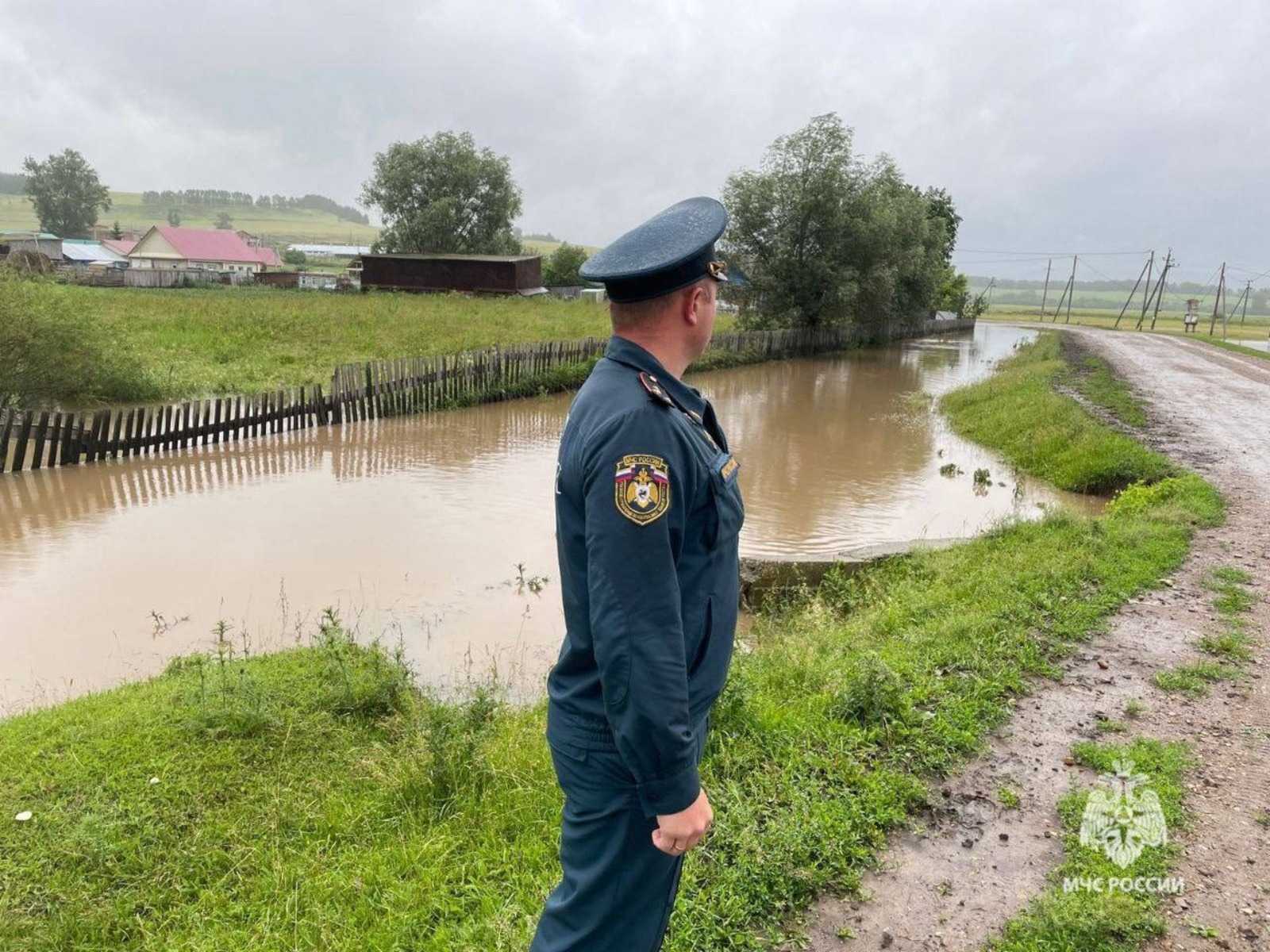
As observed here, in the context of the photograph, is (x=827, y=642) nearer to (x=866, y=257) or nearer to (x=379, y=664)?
(x=379, y=664)

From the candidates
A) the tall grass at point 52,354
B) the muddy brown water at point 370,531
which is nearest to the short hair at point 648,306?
the muddy brown water at point 370,531

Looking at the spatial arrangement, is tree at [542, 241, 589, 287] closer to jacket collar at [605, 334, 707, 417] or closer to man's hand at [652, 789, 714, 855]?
jacket collar at [605, 334, 707, 417]

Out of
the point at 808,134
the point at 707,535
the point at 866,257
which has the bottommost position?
the point at 707,535

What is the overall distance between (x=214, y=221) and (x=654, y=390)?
190 m

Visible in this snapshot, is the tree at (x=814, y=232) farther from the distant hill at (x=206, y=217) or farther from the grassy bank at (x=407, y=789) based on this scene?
the distant hill at (x=206, y=217)

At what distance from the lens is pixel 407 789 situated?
12.1 ft

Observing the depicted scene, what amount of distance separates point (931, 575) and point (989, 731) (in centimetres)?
309

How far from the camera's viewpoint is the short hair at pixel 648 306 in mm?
1824

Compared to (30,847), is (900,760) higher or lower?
higher

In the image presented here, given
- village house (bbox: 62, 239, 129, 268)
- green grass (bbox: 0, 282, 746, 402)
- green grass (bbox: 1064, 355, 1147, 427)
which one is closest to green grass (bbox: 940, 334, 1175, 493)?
green grass (bbox: 1064, 355, 1147, 427)

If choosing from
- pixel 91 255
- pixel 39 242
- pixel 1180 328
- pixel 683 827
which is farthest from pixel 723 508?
pixel 91 255

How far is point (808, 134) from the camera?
99.0 ft

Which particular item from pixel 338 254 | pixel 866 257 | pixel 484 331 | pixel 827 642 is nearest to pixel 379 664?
pixel 827 642

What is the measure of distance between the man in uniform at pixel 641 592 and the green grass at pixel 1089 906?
158cm
